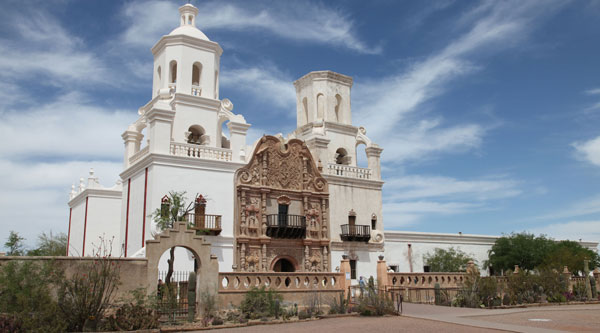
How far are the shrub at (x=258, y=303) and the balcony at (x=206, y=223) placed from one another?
23.3 ft

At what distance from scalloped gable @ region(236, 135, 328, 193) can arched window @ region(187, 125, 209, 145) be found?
3195mm

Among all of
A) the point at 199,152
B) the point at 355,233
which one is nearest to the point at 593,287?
the point at 355,233

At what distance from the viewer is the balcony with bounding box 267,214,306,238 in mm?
28500

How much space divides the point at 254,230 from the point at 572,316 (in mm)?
15655

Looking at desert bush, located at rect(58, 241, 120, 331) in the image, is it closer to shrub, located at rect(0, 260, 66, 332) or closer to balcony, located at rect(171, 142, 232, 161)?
shrub, located at rect(0, 260, 66, 332)

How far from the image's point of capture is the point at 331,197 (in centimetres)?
3173

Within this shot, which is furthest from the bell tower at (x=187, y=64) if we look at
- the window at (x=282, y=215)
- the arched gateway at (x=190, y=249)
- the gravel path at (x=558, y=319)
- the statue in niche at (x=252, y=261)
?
the gravel path at (x=558, y=319)

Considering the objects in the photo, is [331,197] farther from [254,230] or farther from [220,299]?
[220,299]

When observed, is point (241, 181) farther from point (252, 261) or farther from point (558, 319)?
point (558, 319)

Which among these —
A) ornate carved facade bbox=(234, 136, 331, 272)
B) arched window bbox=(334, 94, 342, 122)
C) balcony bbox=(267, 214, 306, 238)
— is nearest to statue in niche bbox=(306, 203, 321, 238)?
ornate carved facade bbox=(234, 136, 331, 272)

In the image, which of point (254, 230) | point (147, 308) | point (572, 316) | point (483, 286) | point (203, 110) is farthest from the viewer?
point (203, 110)

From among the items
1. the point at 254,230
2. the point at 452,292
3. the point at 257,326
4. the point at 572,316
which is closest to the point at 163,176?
the point at 254,230

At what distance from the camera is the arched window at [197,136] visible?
98.4 ft

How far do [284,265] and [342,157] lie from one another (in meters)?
9.08
